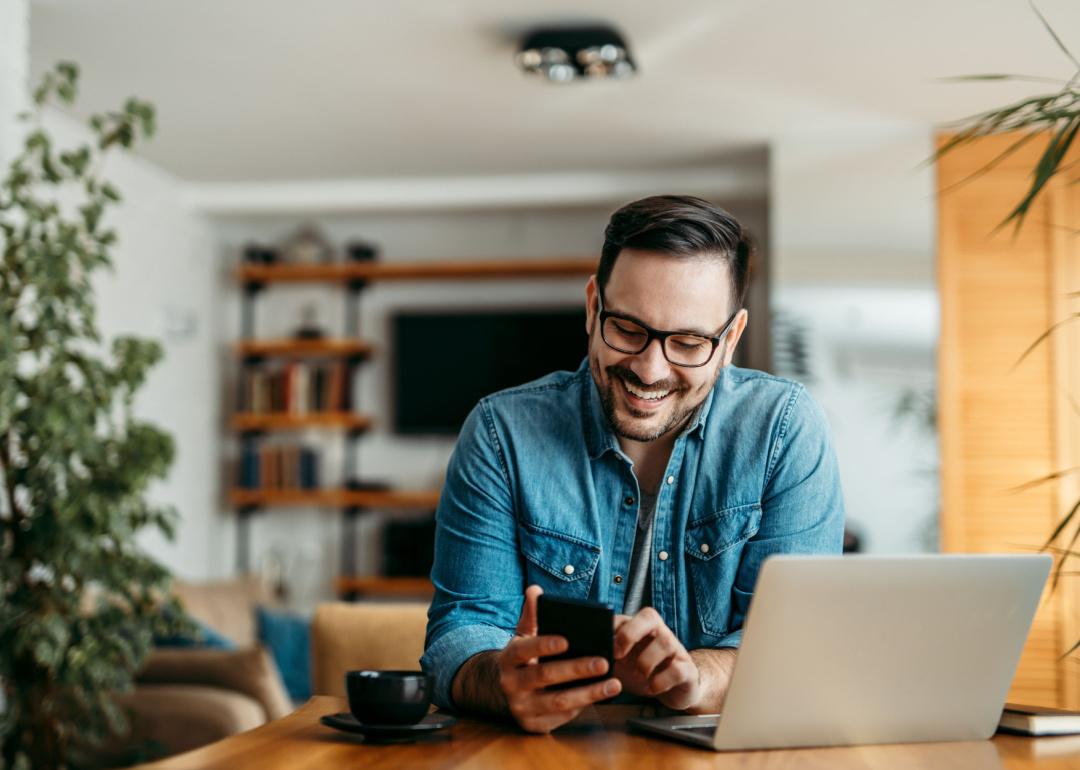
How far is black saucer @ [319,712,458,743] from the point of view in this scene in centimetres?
116

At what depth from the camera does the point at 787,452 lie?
158cm

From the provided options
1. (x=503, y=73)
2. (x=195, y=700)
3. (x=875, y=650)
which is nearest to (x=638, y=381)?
(x=875, y=650)

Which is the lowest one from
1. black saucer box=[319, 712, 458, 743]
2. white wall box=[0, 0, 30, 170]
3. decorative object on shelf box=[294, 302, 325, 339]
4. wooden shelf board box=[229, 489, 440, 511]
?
wooden shelf board box=[229, 489, 440, 511]

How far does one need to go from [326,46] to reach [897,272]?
7.95 feet

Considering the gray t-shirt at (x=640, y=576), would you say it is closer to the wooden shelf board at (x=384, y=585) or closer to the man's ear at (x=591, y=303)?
the man's ear at (x=591, y=303)

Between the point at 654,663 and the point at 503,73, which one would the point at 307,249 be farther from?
the point at 654,663

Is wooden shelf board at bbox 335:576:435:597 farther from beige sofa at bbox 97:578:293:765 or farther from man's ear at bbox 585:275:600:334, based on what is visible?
man's ear at bbox 585:275:600:334

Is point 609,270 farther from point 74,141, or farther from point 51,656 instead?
point 74,141

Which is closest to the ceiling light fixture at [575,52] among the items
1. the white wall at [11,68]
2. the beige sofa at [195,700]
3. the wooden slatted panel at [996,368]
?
the white wall at [11,68]

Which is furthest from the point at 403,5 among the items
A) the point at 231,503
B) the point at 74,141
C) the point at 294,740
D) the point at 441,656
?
the point at 231,503

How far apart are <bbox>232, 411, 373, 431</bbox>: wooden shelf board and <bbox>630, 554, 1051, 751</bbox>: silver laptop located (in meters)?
4.81

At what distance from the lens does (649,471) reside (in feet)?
5.47

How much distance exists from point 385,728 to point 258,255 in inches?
204

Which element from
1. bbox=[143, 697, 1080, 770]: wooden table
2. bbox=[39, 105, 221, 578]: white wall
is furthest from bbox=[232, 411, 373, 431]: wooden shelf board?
bbox=[143, 697, 1080, 770]: wooden table
